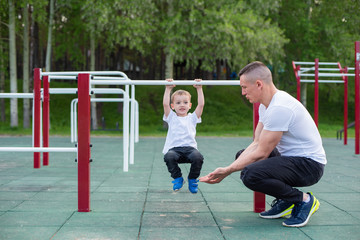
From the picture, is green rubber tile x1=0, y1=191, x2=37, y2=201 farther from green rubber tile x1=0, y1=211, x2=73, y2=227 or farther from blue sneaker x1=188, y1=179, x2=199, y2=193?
blue sneaker x1=188, y1=179, x2=199, y2=193

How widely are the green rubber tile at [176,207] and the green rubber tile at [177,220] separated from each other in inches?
4.9

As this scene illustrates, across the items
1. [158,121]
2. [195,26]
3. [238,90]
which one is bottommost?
[158,121]

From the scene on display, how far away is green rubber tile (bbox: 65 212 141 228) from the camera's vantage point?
10.2 feet

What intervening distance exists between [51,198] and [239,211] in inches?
74.5

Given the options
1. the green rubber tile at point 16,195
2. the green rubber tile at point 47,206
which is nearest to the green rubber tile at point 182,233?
the green rubber tile at point 47,206

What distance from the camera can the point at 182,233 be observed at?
2.88 metres

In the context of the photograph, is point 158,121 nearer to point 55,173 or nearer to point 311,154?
point 55,173

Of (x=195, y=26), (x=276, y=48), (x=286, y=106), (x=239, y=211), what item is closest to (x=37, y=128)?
(x=239, y=211)

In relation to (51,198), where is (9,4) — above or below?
above

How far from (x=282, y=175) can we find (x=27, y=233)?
6.15 ft

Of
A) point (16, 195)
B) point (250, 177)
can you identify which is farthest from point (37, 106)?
point (250, 177)

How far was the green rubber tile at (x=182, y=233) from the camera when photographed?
2783mm

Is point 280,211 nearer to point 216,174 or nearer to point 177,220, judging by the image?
point 216,174

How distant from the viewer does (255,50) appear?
16.7 m
